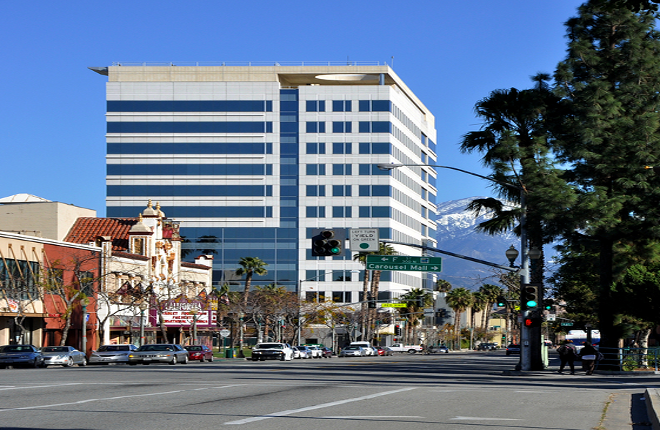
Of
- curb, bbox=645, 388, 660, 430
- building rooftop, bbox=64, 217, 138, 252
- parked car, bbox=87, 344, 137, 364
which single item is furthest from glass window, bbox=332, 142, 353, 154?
curb, bbox=645, 388, 660, 430

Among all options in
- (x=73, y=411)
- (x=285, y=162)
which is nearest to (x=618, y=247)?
(x=73, y=411)

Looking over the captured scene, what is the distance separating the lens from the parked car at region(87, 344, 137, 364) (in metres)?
47.6

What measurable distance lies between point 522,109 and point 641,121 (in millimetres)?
5387

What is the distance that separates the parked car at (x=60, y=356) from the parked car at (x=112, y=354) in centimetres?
143

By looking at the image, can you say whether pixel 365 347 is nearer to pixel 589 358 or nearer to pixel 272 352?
pixel 272 352

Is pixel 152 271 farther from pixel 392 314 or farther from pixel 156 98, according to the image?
Result: pixel 392 314

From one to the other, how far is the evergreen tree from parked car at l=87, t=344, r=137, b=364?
25101 mm

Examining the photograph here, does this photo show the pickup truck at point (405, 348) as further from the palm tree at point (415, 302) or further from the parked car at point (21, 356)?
the parked car at point (21, 356)

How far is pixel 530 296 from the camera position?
3434 cm

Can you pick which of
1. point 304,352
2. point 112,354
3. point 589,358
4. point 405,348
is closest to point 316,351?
point 304,352

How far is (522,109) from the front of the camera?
124ft

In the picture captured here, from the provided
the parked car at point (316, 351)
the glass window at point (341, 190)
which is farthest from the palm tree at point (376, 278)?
the parked car at point (316, 351)

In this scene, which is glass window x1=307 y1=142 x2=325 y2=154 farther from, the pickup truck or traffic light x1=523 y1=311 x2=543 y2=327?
traffic light x1=523 y1=311 x2=543 y2=327

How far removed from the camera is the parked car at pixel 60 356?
44.3 meters
